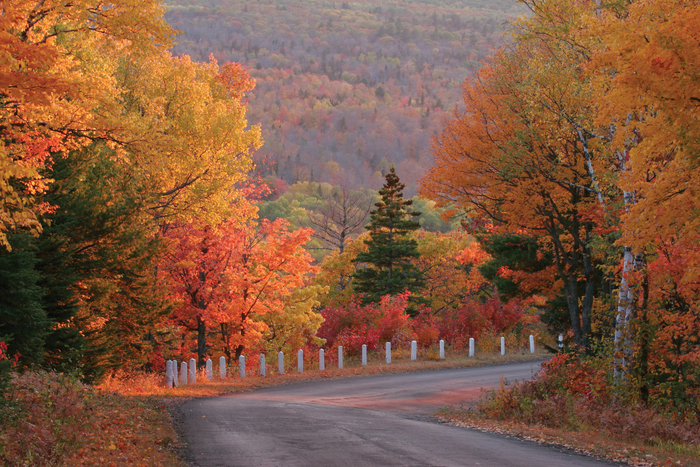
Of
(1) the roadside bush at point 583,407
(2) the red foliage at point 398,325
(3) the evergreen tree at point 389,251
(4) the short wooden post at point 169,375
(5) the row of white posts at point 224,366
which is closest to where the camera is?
(1) the roadside bush at point 583,407

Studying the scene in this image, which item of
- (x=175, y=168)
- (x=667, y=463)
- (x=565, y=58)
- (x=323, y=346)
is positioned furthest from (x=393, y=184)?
(x=667, y=463)

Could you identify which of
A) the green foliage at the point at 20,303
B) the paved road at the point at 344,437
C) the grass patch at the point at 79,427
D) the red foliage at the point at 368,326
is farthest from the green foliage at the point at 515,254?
the green foliage at the point at 20,303

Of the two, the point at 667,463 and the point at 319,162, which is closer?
the point at 667,463

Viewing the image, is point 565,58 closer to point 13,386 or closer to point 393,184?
point 13,386

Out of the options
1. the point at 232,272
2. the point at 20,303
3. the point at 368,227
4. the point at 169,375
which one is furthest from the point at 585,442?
the point at 368,227

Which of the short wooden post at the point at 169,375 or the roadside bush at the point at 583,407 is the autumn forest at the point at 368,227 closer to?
the roadside bush at the point at 583,407

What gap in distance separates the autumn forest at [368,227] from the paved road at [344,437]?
2.95 meters

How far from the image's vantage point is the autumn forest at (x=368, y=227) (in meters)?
8.97

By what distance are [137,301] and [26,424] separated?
401 inches

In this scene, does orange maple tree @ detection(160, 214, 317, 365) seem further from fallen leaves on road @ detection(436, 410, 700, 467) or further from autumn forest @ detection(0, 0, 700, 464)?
fallen leaves on road @ detection(436, 410, 700, 467)

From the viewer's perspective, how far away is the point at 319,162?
130000mm

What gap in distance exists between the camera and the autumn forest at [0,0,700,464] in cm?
897

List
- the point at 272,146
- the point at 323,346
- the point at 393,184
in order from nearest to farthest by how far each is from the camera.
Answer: the point at 323,346
the point at 393,184
the point at 272,146

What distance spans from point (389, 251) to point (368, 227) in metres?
1.99
